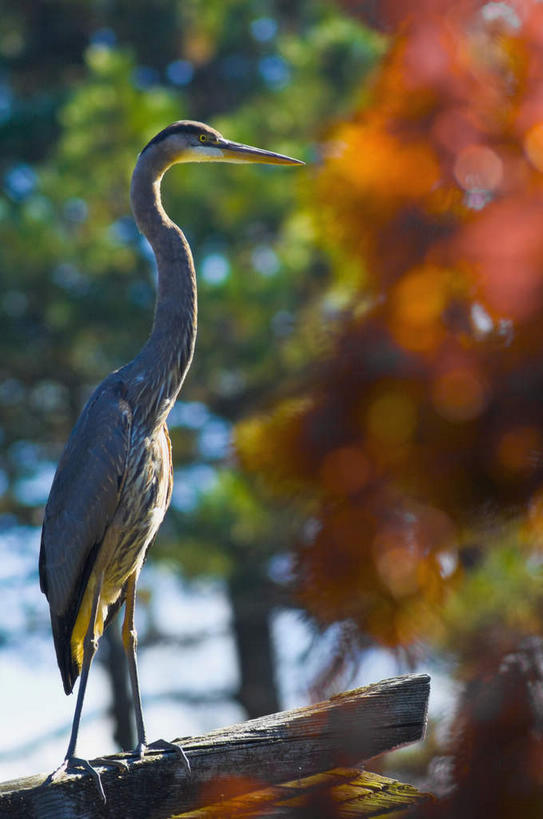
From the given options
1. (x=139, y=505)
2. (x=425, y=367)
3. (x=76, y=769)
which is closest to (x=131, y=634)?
(x=139, y=505)

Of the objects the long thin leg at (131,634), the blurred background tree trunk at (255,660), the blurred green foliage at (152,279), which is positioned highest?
the blurred green foliage at (152,279)

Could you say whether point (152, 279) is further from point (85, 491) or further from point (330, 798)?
point (330, 798)

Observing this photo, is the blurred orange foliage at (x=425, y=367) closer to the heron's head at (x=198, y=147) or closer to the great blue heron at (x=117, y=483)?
the great blue heron at (x=117, y=483)

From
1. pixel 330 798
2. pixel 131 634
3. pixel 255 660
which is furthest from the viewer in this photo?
pixel 255 660

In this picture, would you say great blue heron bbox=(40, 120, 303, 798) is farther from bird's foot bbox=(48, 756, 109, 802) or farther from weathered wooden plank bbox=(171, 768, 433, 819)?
weathered wooden plank bbox=(171, 768, 433, 819)

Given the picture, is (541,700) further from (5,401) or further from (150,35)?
(150,35)

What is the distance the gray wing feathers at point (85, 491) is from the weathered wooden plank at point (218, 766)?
118 cm

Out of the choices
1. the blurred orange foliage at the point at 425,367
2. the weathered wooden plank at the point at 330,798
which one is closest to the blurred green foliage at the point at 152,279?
the weathered wooden plank at the point at 330,798

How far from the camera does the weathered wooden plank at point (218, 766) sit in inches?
65.6

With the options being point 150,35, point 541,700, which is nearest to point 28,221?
point 150,35

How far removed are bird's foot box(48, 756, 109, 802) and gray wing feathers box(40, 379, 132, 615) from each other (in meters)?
0.81

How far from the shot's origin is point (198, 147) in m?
3.68

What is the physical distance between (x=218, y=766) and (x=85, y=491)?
1412mm

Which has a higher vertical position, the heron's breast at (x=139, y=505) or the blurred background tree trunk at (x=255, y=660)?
the heron's breast at (x=139, y=505)
